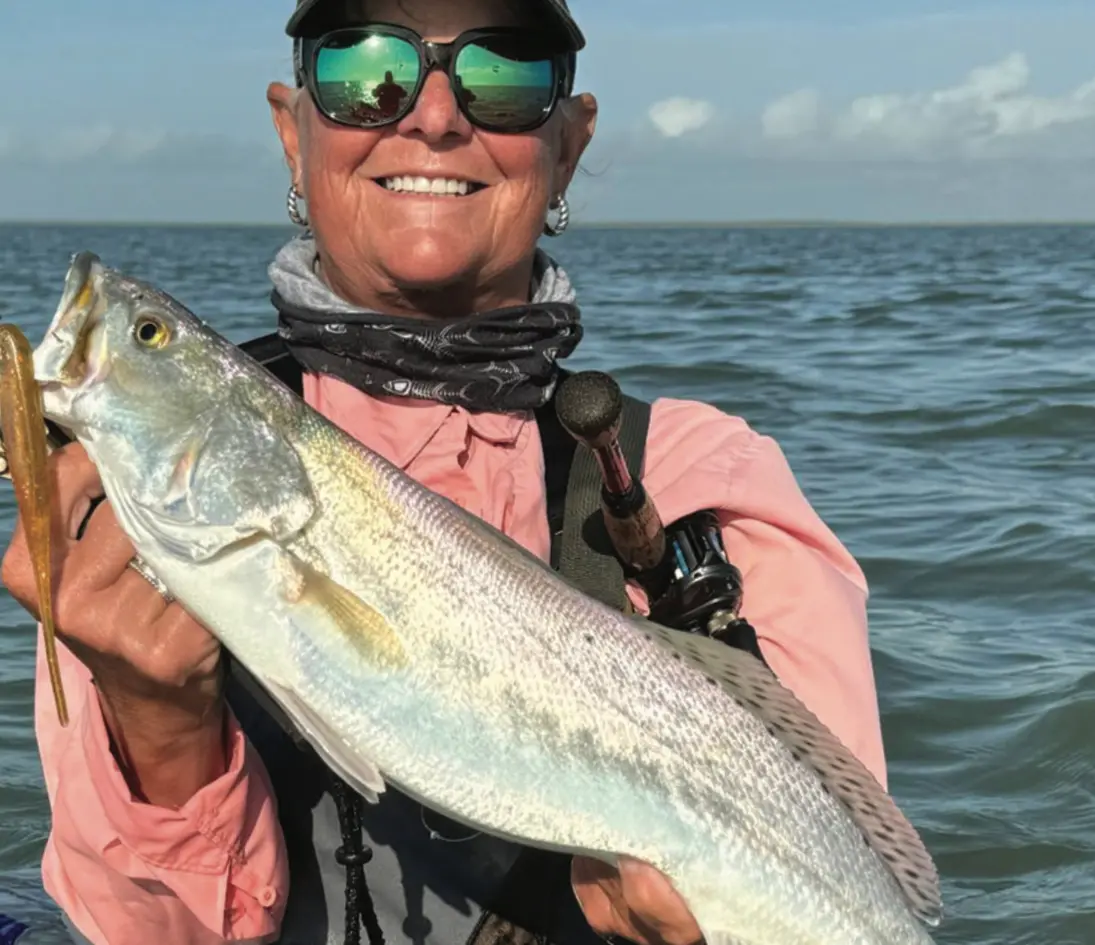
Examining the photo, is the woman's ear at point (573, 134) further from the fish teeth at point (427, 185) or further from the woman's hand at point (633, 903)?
the woman's hand at point (633, 903)

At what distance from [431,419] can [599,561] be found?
1.64 feet

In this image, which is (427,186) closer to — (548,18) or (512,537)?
(548,18)

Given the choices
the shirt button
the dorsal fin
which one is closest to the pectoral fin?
the dorsal fin

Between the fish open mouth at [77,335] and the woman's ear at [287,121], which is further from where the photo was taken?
the woman's ear at [287,121]

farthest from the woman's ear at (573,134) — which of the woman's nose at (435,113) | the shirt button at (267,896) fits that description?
the shirt button at (267,896)

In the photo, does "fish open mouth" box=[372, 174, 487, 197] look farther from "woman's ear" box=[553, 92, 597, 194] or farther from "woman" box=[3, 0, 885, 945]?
"woman's ear" box=[553, 92, 597, 194]

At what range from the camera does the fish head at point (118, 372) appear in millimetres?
2512

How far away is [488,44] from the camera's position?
3459 mm

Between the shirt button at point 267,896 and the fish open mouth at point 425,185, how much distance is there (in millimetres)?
1475

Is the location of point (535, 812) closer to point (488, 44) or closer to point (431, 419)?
point (431, 419)

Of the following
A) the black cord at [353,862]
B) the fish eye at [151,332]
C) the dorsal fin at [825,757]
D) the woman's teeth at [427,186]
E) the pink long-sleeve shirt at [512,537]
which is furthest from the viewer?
the woman's teeth at [427,186]

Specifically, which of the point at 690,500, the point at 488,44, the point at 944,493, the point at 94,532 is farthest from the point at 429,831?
the point at 944,493

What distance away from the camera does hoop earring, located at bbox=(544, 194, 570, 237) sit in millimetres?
3836

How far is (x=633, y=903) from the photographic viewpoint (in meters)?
2.88
